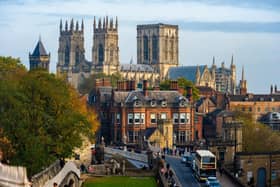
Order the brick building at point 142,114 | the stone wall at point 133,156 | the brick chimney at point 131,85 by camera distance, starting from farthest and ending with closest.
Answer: the brick chimney at point 131,85 → the brick building at point 142,114 → the stone wall at point 133,156

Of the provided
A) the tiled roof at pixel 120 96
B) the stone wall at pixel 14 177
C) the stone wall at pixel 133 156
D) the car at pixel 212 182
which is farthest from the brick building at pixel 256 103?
the stone wall at pixel 14 177

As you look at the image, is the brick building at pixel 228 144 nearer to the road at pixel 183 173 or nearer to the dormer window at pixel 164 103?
the road at pixel 183 173

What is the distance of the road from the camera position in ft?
160

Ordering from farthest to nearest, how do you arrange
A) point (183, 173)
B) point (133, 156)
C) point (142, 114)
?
point (142, 114) → point (133, 156) → point (183, 173)

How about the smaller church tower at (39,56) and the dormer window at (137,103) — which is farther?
the smaller church tower at (39,56)

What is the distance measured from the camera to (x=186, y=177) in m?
51.8

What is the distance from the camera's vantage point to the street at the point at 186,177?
48.6 meters

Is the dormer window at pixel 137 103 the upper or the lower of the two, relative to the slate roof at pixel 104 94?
lower

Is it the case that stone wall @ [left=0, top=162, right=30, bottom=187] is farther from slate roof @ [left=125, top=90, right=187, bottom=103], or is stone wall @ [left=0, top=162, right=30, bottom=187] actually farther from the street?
slate roof @ [left=125, top=90, right=187, bottom=103]

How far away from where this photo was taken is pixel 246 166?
5991cm

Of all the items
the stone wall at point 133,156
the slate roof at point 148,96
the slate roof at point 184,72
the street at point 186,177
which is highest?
the slate roof at point 184,72

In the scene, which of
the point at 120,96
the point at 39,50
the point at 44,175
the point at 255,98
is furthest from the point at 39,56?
the point at 44,175

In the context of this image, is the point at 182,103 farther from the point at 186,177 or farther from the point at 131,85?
the point at 186,177

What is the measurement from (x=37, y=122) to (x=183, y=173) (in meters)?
11.4
